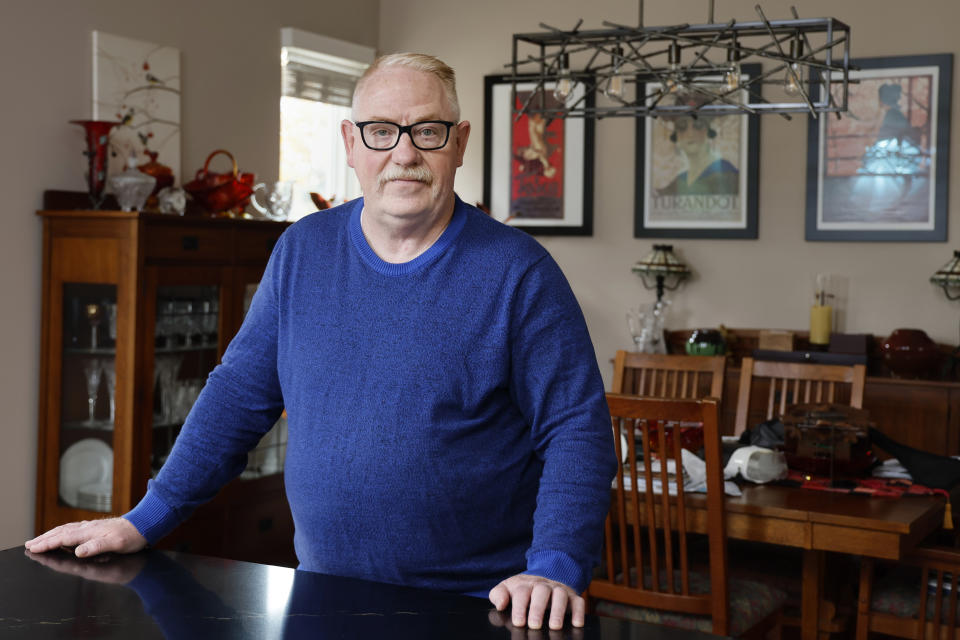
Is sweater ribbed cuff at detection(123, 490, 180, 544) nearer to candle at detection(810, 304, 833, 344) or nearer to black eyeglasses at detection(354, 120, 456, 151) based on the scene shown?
black eyeglasses at detection(354, 120, 456, 151)

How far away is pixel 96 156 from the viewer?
13.0 feet

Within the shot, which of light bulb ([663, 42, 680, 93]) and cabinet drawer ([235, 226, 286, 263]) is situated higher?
light bulb ([663, 42, 680, 93])

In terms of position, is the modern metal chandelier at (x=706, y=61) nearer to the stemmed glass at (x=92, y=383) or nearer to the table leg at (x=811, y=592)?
the table leg at (x=811, y=592)

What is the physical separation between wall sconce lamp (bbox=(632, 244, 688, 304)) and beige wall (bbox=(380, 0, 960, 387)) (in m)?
0.06

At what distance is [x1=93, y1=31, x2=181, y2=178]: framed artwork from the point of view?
13.5 ft

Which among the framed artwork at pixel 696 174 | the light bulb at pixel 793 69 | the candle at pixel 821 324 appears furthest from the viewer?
the framed artwork at pixel 696 174

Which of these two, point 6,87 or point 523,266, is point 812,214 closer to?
point 6,87

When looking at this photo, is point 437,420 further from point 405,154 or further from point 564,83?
point 564,83

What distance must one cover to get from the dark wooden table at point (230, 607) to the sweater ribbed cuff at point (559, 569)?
0.13 metres

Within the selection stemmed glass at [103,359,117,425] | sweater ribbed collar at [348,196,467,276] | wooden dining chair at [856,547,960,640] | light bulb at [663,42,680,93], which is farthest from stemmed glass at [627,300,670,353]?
sweater ribbed collar at [348,196,467,276]

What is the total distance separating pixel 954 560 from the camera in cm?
292

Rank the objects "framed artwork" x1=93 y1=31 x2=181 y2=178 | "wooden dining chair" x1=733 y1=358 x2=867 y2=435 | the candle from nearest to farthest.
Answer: "wooden dining chair" x1=733 y1=358 x2=867 y2=435 < "framed artwork" x1=93 y1=31 x2=181 y2=178 < the candle

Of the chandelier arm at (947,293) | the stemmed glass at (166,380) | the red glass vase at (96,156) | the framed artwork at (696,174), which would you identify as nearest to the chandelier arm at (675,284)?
the framed artwork at (696,174)

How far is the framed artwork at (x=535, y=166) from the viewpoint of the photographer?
539 cm
